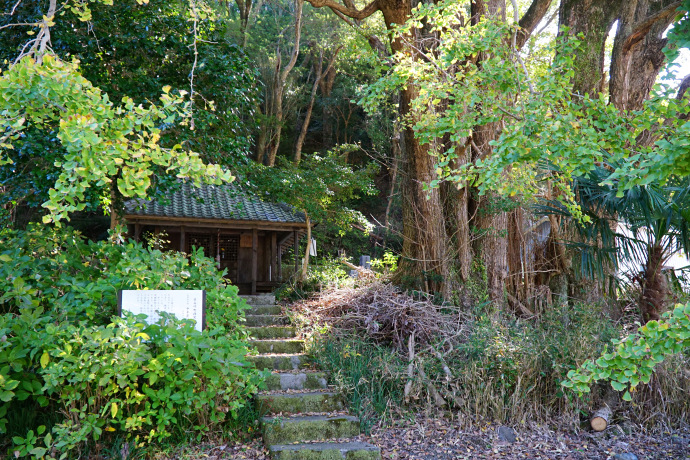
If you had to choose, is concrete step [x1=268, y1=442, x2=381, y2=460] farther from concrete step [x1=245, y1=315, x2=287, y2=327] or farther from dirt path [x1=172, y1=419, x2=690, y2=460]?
concrete step [x1=245, y1=315, x2=287, y2=327]

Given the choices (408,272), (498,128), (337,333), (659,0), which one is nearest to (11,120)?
(337,333)

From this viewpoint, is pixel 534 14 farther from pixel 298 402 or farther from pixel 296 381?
pixel 298 402

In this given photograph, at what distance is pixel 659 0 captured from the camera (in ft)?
28.1

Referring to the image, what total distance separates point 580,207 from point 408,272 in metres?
3.39

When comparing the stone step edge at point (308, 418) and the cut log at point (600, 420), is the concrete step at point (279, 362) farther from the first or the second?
the cut log at point (600, 420)

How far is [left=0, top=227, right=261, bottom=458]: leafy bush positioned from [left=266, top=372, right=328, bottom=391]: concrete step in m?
1.15

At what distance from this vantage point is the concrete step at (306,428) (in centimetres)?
515

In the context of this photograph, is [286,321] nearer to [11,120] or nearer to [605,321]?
[605,321]

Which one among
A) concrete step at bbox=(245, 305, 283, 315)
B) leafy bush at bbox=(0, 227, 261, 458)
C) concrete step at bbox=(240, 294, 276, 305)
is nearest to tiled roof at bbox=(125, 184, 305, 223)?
concrete step at bbox=(240, 294, 276, 305)

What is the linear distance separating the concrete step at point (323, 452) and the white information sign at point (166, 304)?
1391 millimetres

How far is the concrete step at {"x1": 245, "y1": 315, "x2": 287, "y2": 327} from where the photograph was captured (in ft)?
29.3

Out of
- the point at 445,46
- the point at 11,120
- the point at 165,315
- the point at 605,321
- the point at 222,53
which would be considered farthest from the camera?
the point at 222,53

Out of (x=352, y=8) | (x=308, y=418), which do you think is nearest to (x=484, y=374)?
(x=308, y=418)

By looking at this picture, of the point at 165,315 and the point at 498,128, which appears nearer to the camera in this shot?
the point at 165,315
